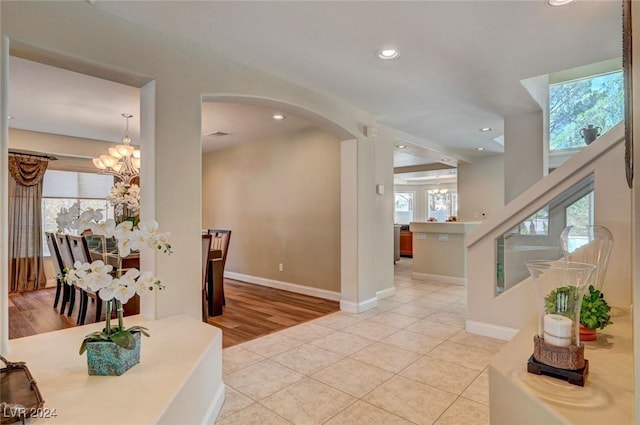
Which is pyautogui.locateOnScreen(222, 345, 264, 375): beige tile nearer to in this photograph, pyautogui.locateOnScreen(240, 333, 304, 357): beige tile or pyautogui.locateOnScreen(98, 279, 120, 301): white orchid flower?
pyautogui.locateOnScreen(240, 333, 304, 357): beige tile

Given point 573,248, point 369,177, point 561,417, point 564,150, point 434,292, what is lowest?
point 434,292

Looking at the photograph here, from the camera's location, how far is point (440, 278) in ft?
20.1

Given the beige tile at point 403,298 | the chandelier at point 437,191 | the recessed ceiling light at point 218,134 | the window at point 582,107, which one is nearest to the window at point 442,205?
the chandelier at point 437,191

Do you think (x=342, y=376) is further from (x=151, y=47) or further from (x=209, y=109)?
(x=209, y=109)

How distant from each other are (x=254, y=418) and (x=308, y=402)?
36 centimetres

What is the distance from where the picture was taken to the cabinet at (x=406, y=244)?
10047 mm

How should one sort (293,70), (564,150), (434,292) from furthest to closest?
1. (564,150)
2. (434,292)
3. (293,70)

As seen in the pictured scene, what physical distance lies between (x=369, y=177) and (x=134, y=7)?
3077 mm

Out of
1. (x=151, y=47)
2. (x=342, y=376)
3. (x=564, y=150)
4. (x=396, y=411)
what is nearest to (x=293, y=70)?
(x=151, y=47)

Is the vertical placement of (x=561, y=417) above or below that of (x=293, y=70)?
below

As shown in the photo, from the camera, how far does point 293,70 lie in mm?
3074

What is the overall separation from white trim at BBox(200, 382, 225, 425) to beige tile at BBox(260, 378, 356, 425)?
26cm

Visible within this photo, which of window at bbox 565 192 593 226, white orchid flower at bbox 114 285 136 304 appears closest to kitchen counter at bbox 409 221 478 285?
window at bbox 565 192 593 226

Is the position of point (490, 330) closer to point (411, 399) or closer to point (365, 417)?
point (411, 399)
